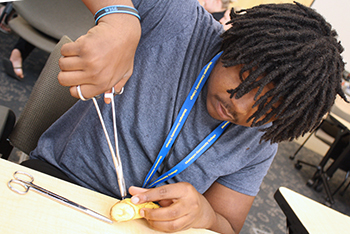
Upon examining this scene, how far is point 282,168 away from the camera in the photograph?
3031 mm

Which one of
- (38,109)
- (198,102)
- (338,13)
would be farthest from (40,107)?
(338,13)

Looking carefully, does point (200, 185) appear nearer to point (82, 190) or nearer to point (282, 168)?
point (82, 190)

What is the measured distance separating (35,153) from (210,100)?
23.0 inches

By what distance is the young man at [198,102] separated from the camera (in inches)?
24.0

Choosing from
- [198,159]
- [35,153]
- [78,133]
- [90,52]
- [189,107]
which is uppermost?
[90,52]

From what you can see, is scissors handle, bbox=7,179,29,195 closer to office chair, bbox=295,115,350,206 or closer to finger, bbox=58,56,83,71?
finger, bbox=58,56,83,71

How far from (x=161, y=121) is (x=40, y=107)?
16.6 inches

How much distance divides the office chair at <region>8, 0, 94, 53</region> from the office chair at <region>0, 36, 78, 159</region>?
119 cm

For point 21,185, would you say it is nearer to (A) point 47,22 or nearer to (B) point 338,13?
(A) point 47,22

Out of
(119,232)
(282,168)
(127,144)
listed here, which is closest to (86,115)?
(127,144)

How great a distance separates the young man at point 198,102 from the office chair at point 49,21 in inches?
52.6

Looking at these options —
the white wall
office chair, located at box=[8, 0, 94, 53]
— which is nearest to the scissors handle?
office chair, located at box=[8, 0, 94, 53]

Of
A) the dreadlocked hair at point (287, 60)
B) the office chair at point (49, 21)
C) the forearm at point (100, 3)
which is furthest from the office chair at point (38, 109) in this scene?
the office chair at point (49, 21)

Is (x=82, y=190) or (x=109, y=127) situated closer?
(x=82, y=190)
